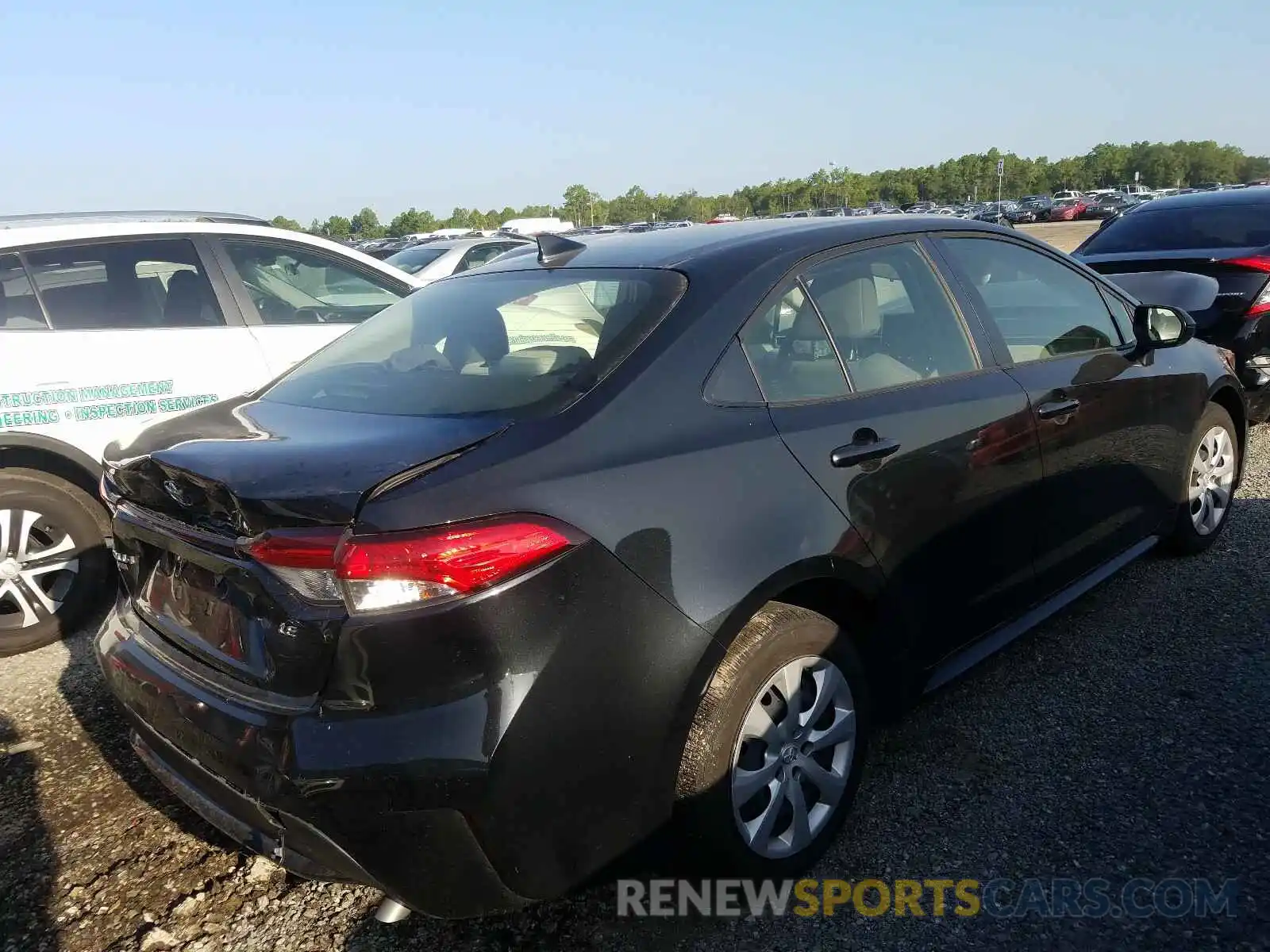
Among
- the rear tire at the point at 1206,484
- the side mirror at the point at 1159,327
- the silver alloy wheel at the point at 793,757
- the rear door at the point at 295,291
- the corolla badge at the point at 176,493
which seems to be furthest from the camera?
the rear door at the point at 295,291

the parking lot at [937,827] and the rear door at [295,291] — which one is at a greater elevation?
the rear door at [295,291]

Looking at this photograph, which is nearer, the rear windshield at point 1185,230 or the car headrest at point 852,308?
the car headrest at point 852,308

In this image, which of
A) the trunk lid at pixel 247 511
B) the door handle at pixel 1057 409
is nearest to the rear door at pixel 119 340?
the trunk lid at pixel 247 511

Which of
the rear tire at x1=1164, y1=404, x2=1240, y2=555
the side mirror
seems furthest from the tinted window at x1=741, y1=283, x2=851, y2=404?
the rear tire at x1=1164, y1=404, x2=1240, y2=555

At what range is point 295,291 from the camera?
17.6ft

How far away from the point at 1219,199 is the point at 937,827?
6.54 m

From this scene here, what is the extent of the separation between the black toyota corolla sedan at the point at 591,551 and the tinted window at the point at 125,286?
6.53ft

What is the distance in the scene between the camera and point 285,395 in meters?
2.86

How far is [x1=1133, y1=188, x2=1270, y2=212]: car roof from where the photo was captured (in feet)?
23.4

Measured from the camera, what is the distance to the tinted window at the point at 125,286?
4531 mm

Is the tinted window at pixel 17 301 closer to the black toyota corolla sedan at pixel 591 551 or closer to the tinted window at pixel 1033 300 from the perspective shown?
the black toyota corolla sedan at pixel 591 551

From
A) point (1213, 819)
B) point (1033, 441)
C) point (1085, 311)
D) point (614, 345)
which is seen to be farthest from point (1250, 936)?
point (1085, 311)

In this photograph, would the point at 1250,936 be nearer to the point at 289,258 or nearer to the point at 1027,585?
the point at 1027,585

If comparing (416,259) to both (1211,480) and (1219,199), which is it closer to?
(1219,199)
